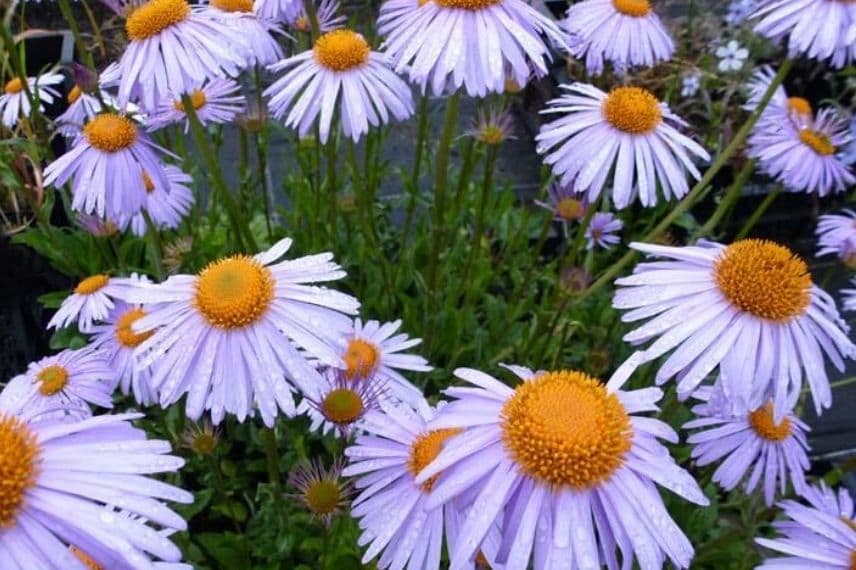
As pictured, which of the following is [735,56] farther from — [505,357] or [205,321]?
[205,321]

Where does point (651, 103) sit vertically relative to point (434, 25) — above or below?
below

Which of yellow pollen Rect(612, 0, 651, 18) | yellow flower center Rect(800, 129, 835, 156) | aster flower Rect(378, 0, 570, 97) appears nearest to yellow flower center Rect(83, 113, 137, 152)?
aster flower Rect(378, 0, 570, 97)

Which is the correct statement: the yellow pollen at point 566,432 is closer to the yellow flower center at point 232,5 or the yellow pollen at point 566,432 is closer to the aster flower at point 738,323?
the aster flower at point 738,323

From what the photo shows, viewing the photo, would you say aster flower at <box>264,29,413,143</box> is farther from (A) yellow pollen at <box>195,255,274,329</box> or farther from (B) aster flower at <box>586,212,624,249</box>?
(B) aster flower at <box>586,212,624,249</box>

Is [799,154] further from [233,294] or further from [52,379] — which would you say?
[52,379]

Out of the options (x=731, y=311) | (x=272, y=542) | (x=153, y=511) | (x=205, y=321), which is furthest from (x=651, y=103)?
(x=153, y=511)

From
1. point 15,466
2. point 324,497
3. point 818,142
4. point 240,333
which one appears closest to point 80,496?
point 15,466
